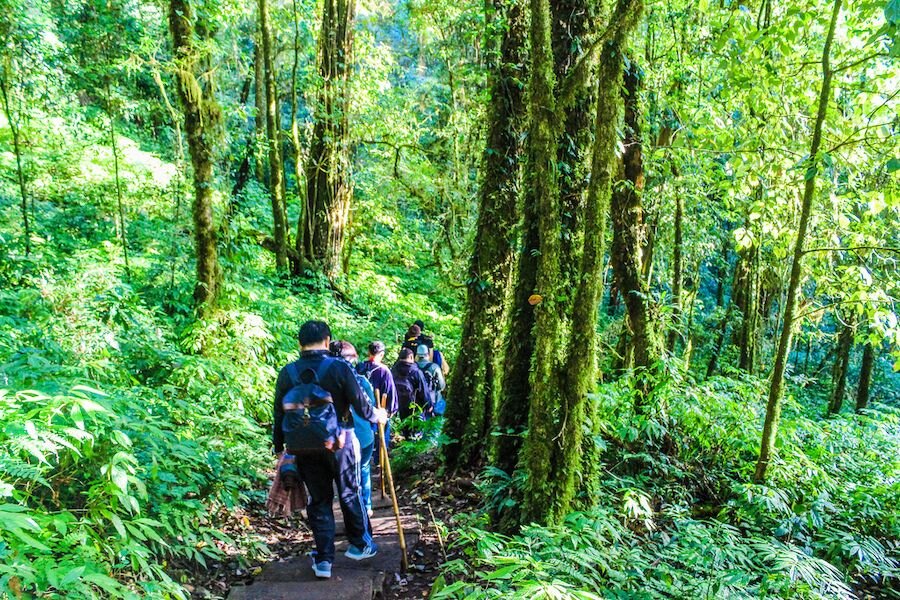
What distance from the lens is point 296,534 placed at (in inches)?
237

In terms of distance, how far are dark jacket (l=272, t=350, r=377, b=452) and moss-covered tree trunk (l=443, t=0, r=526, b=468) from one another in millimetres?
2278

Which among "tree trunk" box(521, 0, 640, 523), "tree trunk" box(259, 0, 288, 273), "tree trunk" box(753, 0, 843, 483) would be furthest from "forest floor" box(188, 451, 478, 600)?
"tree trunk" box(259, 0, 288, 273)

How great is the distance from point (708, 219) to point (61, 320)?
12.5 meters

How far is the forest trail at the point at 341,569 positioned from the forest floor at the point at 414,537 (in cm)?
1

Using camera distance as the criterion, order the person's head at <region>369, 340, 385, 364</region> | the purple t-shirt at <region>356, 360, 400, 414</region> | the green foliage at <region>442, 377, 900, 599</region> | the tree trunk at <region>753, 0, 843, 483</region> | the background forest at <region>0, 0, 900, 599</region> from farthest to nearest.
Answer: the person's head at <region>369, 340, 385, 364</region> → the purple t-shirt at <region>356, 360, 400, 414</region> → the tree trunk at <region>753, 0, 843, 483</region> → the background forest at <region>0, 0, 900, 599</region> → the green foliage at <region>442, 377, 900, 599</region>

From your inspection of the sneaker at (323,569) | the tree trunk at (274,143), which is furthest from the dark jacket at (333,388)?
the tree trunk at (274,143)

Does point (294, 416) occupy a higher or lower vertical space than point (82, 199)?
lower

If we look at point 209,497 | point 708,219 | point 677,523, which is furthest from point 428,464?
point 708,219

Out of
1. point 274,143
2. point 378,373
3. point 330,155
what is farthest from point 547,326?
point 330,155

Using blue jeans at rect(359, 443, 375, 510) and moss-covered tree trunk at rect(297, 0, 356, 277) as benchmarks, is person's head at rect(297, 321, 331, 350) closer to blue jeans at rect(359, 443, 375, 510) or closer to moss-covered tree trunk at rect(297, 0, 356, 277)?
blue jeans at rect(359, 443, 375, 510)

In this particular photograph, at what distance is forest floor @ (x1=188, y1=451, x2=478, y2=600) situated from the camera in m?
4.58

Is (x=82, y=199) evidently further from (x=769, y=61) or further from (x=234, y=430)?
(x=769, y=61)

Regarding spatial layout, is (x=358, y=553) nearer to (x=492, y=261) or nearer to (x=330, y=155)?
(x=492, y=261)

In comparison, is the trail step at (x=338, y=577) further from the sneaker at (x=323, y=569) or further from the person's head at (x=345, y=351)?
the person's head at (x=345, y=351)
